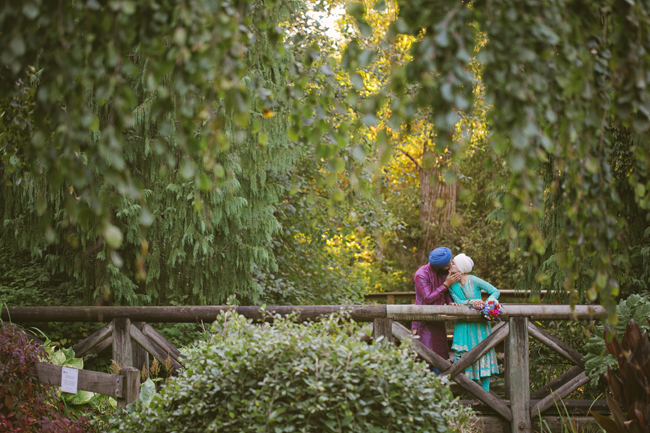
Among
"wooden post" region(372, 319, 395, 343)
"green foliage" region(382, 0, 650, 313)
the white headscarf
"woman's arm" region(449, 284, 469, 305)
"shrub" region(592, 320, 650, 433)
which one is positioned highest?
"green foliage" region(382, 0, 650, 313)

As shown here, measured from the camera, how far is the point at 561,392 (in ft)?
14.9

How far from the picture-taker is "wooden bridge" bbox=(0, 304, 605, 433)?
4.52m

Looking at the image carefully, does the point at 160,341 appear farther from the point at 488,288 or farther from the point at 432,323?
the point at 488,288

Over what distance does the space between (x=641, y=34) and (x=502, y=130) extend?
531 millimetres

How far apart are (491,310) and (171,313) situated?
2.67m

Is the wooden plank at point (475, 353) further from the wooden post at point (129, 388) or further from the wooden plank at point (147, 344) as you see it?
the wooden post at point (129, 388)

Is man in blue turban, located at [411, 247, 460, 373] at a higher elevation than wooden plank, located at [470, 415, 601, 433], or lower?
higher

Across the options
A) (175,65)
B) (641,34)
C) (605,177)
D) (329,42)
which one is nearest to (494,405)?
(605,177)

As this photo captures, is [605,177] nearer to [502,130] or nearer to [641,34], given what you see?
[641,34]

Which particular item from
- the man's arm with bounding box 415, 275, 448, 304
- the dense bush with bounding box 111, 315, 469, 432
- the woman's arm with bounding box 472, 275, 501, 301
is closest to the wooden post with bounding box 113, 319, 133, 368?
the dense bush with bounding box 111, 315, 469, 432

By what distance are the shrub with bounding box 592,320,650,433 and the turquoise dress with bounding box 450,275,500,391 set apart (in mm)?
1137

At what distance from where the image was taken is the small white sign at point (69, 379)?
11.0ft

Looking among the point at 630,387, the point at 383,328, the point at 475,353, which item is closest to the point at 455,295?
the point at 475,353

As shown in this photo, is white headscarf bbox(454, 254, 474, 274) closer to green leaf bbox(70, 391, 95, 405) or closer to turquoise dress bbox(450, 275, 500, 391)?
turquoise dress bbox(450, 275, 500, 391)
